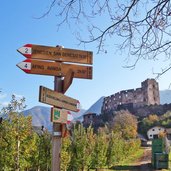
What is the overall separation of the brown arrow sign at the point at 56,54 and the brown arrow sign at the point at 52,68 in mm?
92

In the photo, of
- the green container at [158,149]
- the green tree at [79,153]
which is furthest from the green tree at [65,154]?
the green container at [158,149]

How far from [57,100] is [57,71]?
63 centimetres

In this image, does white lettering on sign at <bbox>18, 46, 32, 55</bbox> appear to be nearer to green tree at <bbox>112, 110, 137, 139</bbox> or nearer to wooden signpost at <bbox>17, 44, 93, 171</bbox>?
wooden signpost at <bbox>17, 44, 93, 171</bbox>

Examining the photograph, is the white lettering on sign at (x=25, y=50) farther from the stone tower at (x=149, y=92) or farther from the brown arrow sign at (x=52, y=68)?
the stone tower at (x=149, y=92)

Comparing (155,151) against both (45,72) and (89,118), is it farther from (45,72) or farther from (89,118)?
(89,118)

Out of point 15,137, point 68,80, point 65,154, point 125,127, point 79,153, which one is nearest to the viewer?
point 68,80

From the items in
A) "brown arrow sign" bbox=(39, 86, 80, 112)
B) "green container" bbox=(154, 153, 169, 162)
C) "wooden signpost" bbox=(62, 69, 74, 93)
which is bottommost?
"green container" bbox=(154, 153, 169, 162)

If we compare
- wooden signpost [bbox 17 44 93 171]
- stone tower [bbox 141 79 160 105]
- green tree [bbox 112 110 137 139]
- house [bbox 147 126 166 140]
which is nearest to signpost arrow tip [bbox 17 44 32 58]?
wooden signpost [bbox 17 44 93 171]

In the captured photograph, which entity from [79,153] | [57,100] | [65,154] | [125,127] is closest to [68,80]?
[57,100]

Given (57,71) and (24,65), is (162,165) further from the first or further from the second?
(24,65)

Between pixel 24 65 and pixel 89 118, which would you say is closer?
pixel 24 65

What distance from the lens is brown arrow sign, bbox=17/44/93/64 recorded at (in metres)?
6.25

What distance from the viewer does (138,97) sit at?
381 ft

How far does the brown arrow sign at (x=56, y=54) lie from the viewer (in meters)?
6.25
